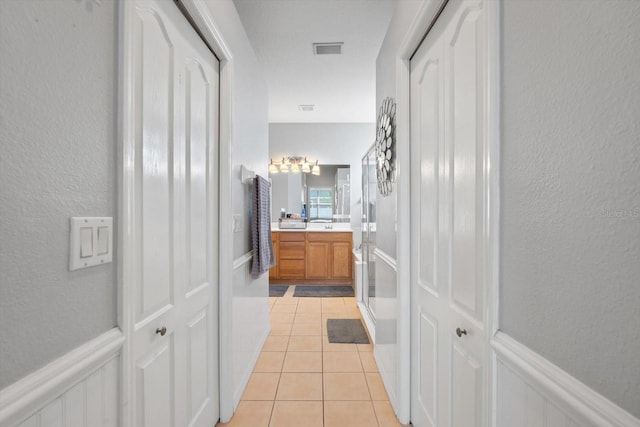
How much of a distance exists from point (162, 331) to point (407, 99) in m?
1.58

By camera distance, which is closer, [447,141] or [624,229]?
[624,229]

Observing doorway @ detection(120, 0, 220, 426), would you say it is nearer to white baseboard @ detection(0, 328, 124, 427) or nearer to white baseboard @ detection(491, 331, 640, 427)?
white baseboard @ detection(0, 328, 124, 427)

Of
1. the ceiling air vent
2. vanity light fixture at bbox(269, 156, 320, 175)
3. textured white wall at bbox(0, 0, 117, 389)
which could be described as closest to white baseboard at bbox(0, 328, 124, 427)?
textured white wall at bbox(0, 0, 117, 389)

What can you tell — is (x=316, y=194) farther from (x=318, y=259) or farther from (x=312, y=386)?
(x=312, y=386)

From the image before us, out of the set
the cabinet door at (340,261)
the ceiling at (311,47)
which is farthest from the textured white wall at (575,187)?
the cabinet door at (340,261)

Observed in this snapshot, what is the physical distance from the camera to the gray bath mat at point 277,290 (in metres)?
4.28

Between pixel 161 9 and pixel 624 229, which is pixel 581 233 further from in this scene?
pixel 161 9

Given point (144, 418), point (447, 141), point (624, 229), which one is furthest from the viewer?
point (447, 141)

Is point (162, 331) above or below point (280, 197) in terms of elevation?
below

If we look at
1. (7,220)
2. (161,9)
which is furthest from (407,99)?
(7,220)

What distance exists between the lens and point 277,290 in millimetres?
4480

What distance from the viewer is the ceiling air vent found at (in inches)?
111

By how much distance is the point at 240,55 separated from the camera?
2.01 meters

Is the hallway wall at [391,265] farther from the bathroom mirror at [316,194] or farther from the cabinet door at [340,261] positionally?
the bathroom mirror at [316,194]
